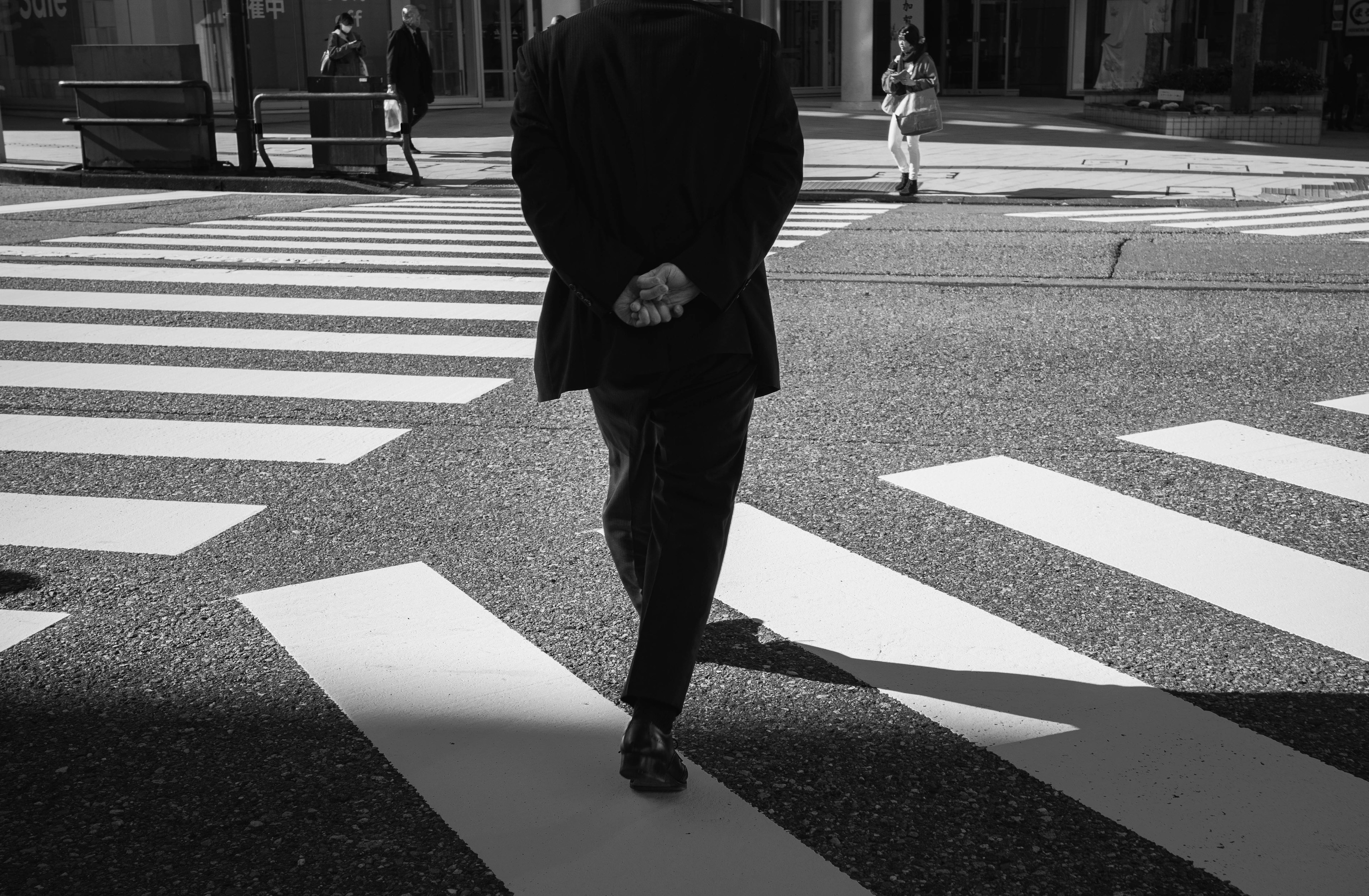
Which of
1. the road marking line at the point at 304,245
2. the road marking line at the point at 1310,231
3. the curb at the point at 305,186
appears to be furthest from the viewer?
the curb at the point at 305,186

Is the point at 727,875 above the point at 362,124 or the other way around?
the other way around

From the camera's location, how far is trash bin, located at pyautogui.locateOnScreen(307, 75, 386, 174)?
1636 cm

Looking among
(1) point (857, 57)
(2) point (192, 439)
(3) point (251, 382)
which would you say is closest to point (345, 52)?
(3) point (251, 382)

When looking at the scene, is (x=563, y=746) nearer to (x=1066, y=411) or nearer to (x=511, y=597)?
(x=511, y=597)

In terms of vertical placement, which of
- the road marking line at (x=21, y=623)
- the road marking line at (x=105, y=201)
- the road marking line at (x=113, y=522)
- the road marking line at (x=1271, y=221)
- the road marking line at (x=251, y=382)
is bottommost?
the road marking line at (x=21, y=623)

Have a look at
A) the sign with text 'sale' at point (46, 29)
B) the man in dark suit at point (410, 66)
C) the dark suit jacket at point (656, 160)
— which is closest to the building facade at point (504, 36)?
the sign with text 'sale' at point (46, 29)

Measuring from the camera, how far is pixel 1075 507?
15.3ft

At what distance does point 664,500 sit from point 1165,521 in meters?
2.42

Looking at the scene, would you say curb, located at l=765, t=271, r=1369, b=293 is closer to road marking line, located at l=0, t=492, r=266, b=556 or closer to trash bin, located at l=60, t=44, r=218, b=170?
road marking line, located at l=0, t=492, r=266, b=556

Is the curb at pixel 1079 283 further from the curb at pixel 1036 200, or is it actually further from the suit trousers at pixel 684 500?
the suit trousers at pixel 684 500

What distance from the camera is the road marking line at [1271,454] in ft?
16.2

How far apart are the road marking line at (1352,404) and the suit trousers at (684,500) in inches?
162

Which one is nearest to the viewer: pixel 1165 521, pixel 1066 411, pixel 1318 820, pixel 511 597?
pixel 1318 820

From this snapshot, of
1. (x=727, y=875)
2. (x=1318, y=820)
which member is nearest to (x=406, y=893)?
(x=727, y=875)
